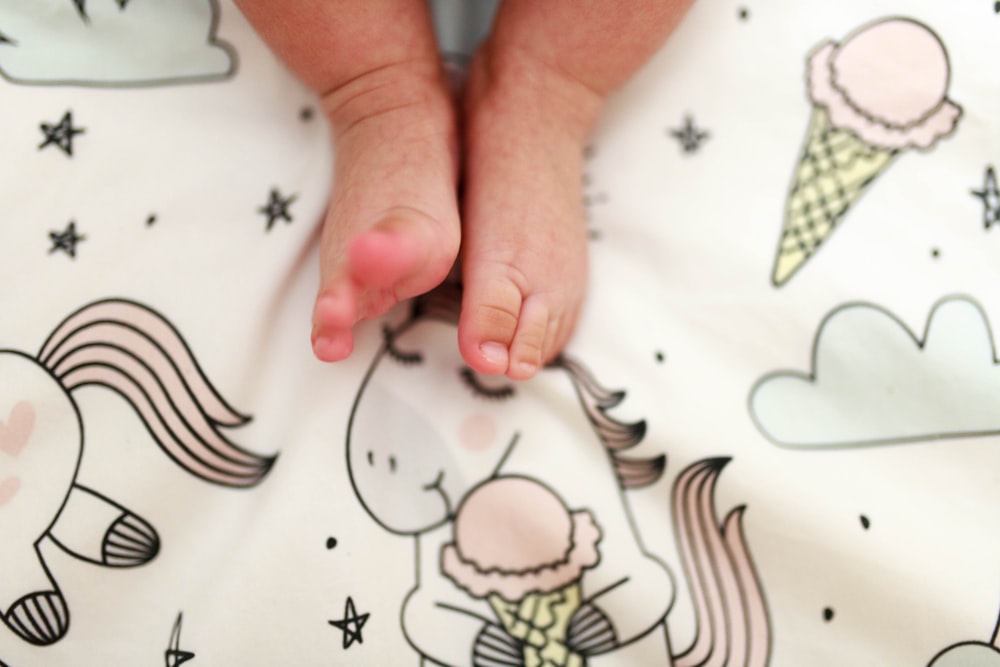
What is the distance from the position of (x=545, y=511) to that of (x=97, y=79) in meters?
0.50

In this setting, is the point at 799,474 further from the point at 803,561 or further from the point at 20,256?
the point at 20,256

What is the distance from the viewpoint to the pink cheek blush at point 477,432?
1.78ft

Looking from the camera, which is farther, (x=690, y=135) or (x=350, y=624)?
(x=690, y=135)

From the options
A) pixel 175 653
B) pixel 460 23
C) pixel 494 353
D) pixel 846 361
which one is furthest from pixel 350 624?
pixel 460 23

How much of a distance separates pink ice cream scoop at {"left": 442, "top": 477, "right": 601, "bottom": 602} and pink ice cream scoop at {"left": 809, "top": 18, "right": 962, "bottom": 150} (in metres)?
0.41

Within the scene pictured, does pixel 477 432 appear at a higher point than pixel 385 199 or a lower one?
lower

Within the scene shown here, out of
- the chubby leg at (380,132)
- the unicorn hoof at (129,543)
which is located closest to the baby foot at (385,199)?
the chubby leg at (380,132)

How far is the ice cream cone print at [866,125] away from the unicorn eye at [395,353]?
0.31 meters

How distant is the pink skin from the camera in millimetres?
470

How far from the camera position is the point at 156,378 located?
51 centimetres

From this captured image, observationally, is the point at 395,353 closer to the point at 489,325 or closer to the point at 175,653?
the point at 489,325

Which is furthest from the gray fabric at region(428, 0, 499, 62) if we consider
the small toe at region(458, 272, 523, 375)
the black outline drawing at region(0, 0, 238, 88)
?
the small toe at region(458, 272, 523, 375)

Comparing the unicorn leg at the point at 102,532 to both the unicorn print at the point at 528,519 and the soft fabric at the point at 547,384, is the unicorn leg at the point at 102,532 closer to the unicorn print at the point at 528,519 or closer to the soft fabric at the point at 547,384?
the soft fabric at the point at 547,384

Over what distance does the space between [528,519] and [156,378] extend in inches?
11.8
